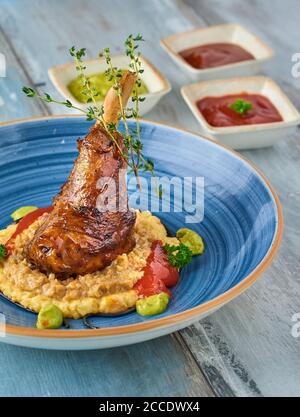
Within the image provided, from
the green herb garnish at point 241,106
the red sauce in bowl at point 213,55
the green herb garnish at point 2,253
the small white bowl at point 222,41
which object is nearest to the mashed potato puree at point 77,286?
the green herb garnish at point 2,253

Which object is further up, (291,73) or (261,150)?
(291,73)

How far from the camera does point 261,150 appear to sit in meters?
5.09

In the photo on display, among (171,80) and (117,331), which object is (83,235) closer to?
Answer: (117,331)

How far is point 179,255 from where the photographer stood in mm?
3510

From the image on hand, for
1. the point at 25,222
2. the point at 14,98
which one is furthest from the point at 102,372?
the point at 14,98

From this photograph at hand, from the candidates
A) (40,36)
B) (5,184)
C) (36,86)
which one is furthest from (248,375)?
(40,36)

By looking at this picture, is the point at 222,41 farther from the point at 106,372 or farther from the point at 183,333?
the point at 106,372

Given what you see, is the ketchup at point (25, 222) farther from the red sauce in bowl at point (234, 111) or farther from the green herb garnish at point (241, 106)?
the green herb garnish at point (241, 106)

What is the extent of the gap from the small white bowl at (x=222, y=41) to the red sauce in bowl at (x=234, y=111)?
1.31 feet

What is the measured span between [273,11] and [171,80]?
1.97 meters

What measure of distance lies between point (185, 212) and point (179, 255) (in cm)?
58

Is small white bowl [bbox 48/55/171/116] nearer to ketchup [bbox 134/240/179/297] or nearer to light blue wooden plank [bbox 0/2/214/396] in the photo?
ketchup [bbox 134/240/179/297]

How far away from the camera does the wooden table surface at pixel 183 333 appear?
9.93 ft

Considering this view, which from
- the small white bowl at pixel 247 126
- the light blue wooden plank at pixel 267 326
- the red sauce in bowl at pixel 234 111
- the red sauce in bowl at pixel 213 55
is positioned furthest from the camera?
the red sauce in bowl at pixel 213 55
